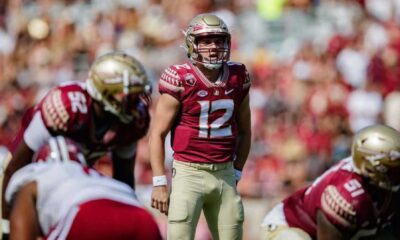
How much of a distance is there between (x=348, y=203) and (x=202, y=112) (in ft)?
3.35

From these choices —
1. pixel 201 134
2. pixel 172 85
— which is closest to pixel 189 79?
pixel 172 85

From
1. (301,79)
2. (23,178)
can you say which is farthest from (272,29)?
(23,178)

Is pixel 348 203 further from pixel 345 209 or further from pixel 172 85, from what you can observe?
→ pixel 172 85

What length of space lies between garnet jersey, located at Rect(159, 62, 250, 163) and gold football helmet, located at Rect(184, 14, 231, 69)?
0.08 m

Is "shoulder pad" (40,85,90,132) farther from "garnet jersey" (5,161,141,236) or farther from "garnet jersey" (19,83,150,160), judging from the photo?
"garnet jersey" (5,161,141,236)

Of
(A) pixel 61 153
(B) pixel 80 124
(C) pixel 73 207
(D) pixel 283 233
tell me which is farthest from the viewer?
(D) pixel 283 233

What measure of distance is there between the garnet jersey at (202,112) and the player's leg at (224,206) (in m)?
0.11

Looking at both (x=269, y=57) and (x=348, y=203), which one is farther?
(x=269, y=57)

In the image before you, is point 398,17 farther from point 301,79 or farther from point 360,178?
point 360,178

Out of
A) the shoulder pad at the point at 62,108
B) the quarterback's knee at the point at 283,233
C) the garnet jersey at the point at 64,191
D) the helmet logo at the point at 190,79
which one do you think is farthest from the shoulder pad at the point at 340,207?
the garnet jersey at the point at 64,191

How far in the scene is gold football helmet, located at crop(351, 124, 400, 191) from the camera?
20.5 ft

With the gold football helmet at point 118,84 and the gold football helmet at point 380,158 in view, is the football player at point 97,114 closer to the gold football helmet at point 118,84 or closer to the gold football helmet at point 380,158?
the gold football helmet at point 118,84

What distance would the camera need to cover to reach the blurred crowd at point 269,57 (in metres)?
11.6

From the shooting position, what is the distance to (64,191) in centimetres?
400
